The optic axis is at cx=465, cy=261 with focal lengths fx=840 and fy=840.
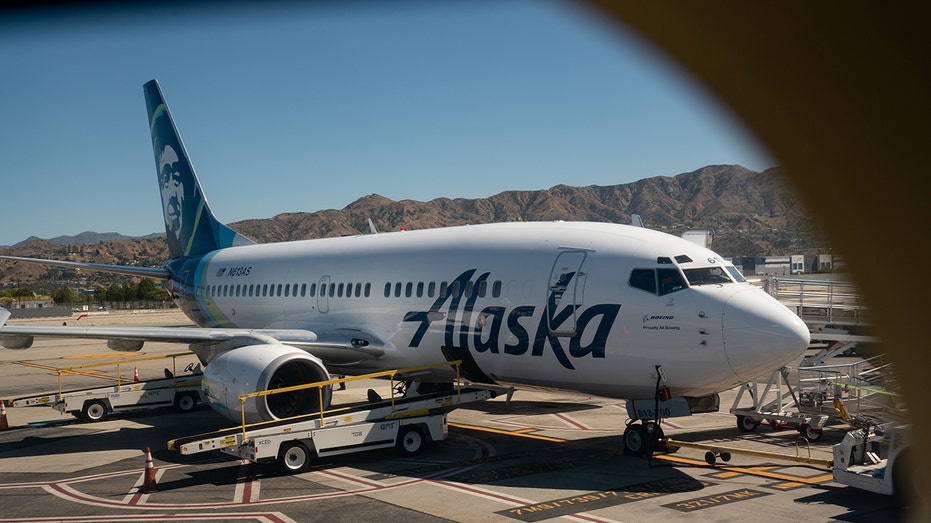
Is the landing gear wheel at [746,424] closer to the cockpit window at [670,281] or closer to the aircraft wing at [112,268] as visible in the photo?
the cockpit window at [670,281]

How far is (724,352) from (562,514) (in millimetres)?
3660

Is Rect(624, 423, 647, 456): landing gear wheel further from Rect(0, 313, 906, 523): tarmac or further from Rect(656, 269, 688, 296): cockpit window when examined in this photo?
Rect(656, 269, 688, 296): cockpit window

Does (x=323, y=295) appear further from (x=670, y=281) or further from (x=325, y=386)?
(x=670, y=281)

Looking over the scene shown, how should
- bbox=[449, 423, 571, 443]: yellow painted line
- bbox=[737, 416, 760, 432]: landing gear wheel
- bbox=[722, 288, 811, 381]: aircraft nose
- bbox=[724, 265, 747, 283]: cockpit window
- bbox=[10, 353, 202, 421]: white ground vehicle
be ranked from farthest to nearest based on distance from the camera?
bbox=[10, 353, 202, 421]: white ground vehicle → bbox=[737, 416, 760, 432]: landing gear wheel → bbox=[449, 423, 571, 443]: yellow painted line → bbox=[724, 265, 747, 283]: cockpit window → bbox=[722, 288, 811, 381]: aircraft nose

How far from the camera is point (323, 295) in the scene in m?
20.0

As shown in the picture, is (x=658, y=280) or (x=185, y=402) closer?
(x=658, y=280)

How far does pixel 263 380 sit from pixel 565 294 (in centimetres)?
554

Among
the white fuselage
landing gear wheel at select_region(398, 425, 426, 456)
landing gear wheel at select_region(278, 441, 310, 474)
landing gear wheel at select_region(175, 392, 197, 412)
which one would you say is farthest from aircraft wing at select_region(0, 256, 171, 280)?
landing gear wheel at select_region(398, 425, 426, 456)

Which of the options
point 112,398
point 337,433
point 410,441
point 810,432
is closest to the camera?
point 337,433

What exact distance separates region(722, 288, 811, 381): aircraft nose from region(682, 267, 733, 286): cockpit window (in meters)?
0.76

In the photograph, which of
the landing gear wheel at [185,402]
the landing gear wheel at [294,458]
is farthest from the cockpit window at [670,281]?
the landing gear wheel at [185,402]

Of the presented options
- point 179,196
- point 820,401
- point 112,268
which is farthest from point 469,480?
point 179,196

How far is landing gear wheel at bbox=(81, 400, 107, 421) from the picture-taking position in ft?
67.5

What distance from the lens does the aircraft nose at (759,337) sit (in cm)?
1207
